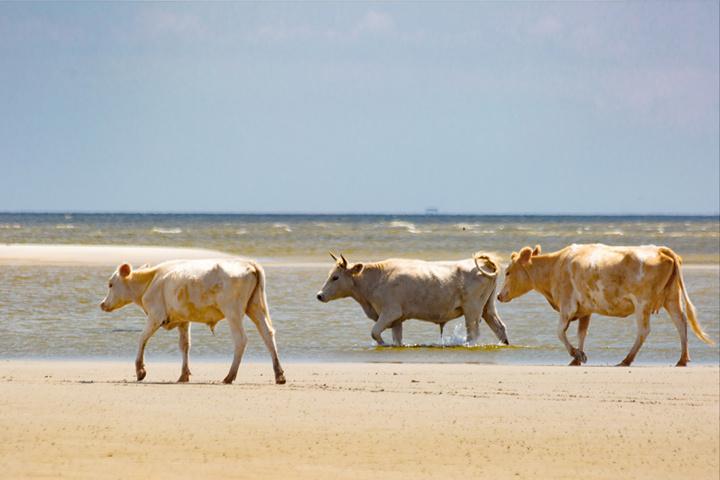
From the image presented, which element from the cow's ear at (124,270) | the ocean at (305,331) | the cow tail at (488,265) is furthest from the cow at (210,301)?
the cow tail at (488,265)

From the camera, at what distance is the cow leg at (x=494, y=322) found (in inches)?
786

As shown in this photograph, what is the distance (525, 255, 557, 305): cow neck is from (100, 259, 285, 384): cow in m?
4.94

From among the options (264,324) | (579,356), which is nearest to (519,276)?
(579,356)

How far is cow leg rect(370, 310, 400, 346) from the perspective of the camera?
1955 cm

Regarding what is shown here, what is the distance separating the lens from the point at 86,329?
20828 mm

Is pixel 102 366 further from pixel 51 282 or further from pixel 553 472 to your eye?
pixel 51 282

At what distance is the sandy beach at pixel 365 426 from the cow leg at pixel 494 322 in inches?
220

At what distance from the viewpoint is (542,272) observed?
58.6ft

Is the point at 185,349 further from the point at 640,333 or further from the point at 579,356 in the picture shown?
the point at 640,333

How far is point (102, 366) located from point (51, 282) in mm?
15702

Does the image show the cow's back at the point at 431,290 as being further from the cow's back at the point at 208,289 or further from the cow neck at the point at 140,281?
the cow's back at the point at 208,289

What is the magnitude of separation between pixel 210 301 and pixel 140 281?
1.44 m

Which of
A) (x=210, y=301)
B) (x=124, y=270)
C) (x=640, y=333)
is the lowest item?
(x=640, y=333)

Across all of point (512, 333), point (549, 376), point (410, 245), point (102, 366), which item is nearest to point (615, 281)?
point (549, 376)
